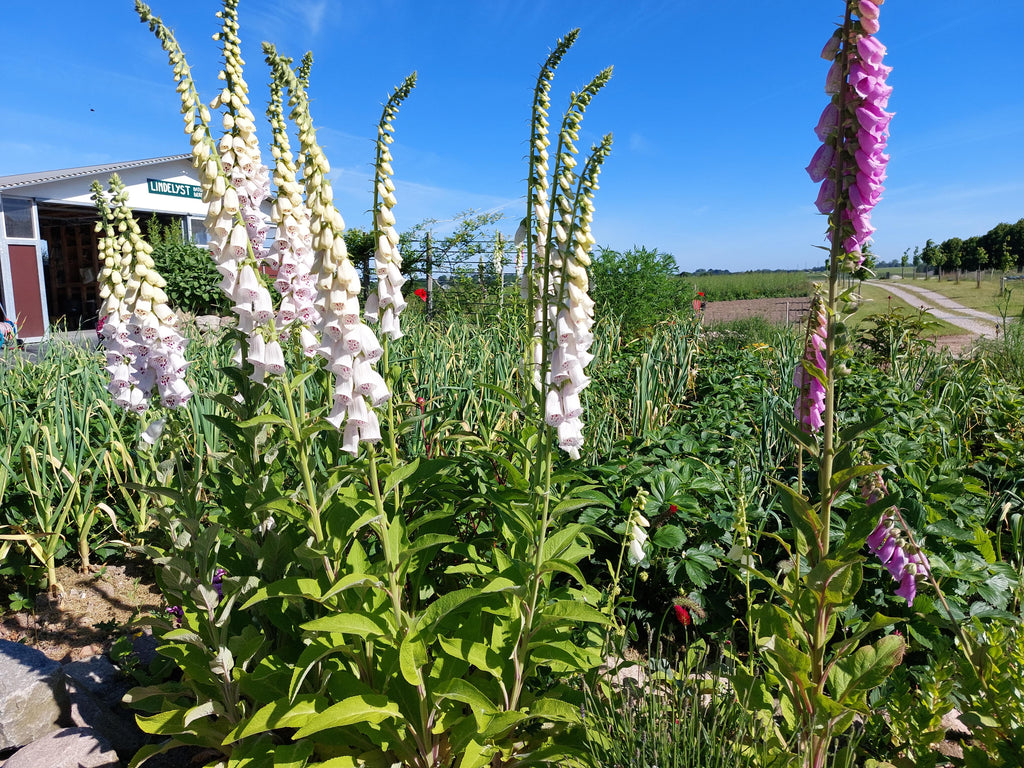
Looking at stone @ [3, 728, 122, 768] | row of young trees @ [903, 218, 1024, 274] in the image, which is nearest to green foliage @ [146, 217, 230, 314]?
stone @ [3, 728, 122, 768]

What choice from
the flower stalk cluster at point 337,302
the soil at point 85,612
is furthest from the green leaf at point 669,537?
the flower stalk cluster at point 337,302

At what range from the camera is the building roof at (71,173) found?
48.7ft

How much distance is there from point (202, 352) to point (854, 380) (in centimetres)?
576

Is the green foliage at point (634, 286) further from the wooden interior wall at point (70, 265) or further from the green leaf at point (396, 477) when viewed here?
the wooden interior wall at point (70, 265)

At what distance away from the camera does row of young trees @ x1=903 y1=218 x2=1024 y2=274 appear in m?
66.4

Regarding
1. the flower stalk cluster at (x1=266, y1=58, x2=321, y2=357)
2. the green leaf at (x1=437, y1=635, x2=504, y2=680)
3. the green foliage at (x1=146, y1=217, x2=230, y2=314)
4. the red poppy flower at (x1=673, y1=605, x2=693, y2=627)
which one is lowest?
the red poppy flower at (x1=673, y1=605, x2=693, y2=627)

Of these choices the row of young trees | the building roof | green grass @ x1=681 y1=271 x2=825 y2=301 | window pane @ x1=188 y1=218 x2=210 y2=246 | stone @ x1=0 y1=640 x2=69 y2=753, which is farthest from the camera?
the row of young trees

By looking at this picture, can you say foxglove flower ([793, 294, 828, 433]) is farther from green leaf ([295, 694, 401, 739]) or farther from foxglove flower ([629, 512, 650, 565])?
green leaf ([295, 694, 401, 739])

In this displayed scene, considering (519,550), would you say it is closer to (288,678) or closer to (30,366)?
(288,678)

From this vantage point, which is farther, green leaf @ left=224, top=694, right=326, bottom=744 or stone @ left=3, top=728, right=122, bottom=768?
stone @ left=3, top=728, right=122, bottom=768

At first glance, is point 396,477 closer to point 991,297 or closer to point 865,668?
point 865,668

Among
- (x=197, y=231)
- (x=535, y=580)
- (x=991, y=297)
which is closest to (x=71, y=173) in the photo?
(x=197, y=231)

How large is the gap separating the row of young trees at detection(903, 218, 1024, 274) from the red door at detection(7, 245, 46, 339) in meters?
71.0

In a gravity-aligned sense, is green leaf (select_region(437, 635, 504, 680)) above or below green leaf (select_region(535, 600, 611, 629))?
below
